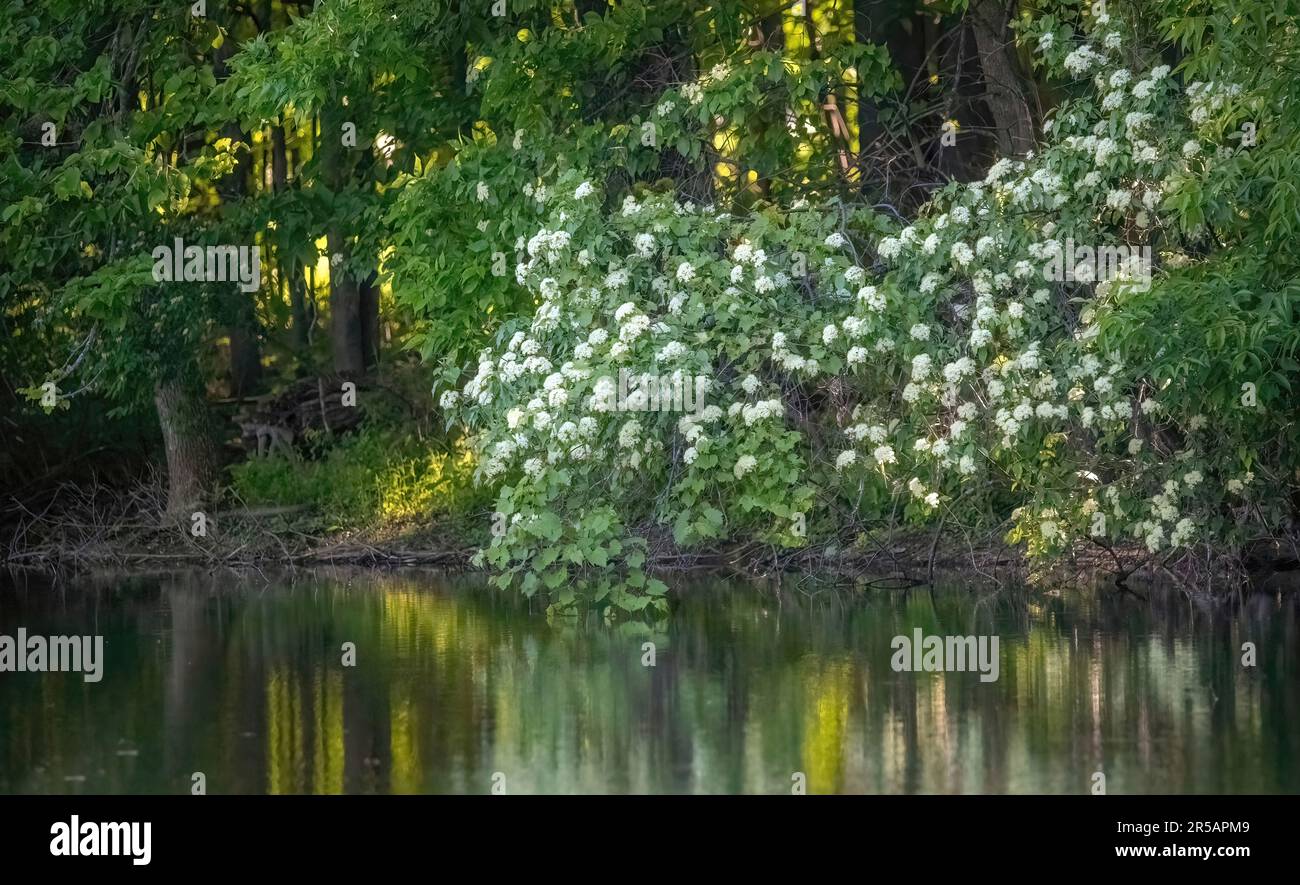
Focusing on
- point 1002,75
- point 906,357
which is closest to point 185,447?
point 1002,75

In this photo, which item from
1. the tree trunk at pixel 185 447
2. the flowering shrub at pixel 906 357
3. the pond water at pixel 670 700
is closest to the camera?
the pond water at pixel 670 700

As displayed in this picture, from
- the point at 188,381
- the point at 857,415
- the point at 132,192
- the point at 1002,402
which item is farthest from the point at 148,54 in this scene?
the point at 1002,402

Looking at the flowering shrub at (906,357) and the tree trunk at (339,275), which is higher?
the tree trunk at (339,275)

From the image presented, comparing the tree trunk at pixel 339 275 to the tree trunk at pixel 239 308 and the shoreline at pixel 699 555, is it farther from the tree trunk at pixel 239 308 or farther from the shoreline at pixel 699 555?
the shoreline at pixel 699 555

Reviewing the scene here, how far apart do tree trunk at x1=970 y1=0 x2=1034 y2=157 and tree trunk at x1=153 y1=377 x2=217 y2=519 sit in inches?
386

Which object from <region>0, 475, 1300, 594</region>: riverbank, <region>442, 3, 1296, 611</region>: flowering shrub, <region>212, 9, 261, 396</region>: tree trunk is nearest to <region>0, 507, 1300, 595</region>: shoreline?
<region>0, 475, 1300, 594</region>: riverbank

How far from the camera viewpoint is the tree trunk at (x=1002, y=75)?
18422mm

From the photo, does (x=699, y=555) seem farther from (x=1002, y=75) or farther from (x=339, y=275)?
(x=1002, y=75)

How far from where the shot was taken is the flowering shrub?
14766mm

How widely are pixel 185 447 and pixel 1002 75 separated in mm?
10405

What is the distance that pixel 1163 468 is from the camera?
632 inches

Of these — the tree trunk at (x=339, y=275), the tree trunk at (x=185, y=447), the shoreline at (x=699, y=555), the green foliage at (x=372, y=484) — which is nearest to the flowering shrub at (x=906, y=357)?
the shoreline at (x=699, y=555)

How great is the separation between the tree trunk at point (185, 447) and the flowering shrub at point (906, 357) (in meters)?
7.12
